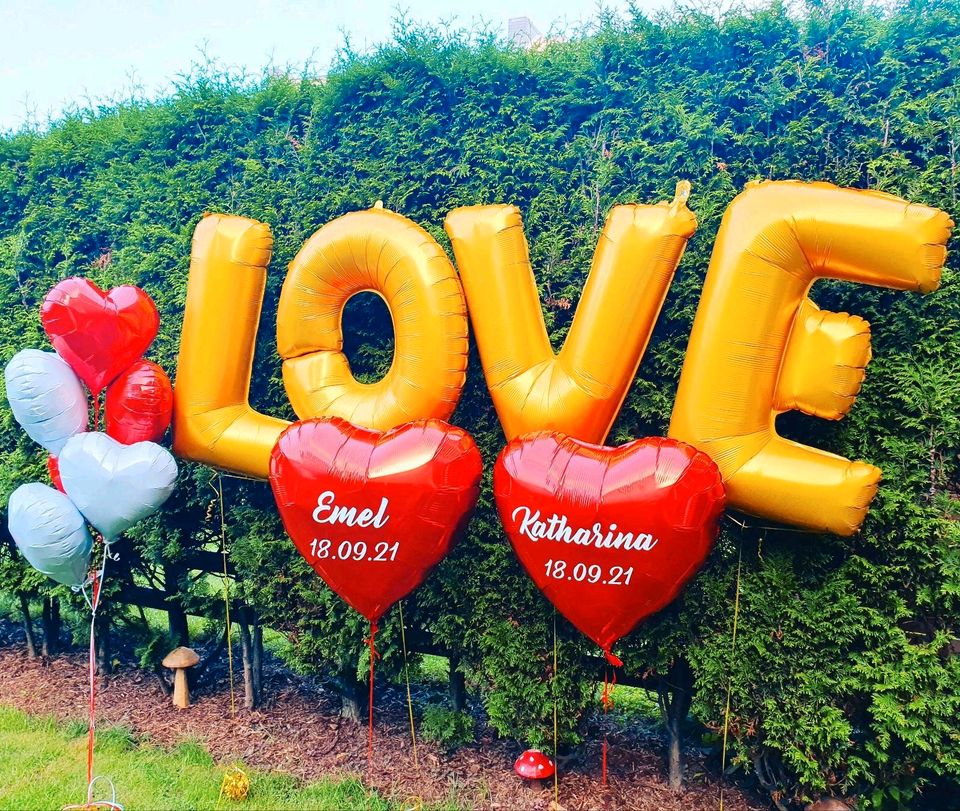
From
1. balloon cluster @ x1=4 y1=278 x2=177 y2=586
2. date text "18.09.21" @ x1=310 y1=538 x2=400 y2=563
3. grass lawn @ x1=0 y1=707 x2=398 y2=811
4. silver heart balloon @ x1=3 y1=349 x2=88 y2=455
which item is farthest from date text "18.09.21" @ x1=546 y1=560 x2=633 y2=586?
silver heart balloon @ x1=3 y1=349 x2=88 y2=455

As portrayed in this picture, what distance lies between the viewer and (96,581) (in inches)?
201

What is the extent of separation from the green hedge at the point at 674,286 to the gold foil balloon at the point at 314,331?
47 cm

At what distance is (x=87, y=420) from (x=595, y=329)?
133 inches

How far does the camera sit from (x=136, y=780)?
14.7ft

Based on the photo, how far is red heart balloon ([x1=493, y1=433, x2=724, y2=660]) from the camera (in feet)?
11.2

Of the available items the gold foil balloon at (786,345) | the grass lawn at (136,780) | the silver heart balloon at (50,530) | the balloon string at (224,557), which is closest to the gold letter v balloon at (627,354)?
the gold foil balloon at (786,345)

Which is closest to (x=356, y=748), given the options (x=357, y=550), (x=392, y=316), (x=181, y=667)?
(x=181, y=667)

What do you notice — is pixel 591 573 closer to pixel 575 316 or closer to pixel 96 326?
pixel 575 316

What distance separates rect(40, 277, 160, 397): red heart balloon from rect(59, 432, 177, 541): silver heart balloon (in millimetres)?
454

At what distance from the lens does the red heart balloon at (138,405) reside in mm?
4543

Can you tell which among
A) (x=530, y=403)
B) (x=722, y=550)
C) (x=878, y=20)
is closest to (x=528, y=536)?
(x=530, y=403)

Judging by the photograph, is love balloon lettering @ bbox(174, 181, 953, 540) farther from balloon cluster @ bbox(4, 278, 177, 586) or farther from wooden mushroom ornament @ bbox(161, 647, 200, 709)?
wooden mushroom ornament @ bbox(161, 647, 200, 709)

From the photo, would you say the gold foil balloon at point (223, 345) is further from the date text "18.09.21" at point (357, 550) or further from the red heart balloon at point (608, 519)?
the red heart balloon at point (608, 519)

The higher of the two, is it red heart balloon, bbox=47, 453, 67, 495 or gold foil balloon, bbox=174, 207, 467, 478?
gold foil balloon, bbox=174, 207, 467, 478
